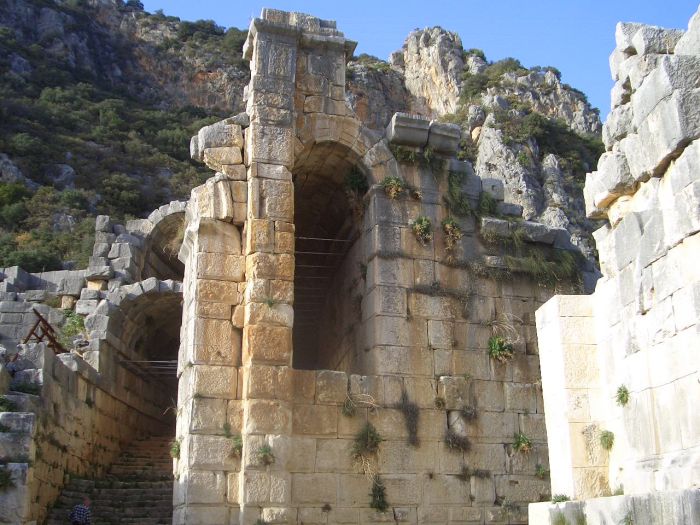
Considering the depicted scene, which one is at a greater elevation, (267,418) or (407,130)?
(407,130)

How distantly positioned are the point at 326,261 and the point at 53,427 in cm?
539

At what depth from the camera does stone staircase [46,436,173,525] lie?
43.3 feet

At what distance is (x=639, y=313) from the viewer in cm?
553

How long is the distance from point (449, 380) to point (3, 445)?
6.23m

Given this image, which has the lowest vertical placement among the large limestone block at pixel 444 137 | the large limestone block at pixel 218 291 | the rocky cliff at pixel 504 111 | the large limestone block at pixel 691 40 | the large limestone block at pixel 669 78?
the large limestone block at pixel 218 291

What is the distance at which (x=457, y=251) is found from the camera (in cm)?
1112

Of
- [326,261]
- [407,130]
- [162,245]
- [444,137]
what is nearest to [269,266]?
[407,130]

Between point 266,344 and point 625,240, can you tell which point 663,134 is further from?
Result: point 266,344

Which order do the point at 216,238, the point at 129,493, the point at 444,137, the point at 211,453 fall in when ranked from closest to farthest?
the point at 211,453 → the point at 216,238 → the point at 444,137 → the point at 129,493

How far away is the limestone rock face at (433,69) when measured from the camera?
163 ft

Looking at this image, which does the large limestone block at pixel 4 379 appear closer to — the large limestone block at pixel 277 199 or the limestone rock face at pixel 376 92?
the large limestone block at pixel 277 199

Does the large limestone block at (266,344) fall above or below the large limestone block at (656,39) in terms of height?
below

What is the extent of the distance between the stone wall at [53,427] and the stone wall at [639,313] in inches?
300

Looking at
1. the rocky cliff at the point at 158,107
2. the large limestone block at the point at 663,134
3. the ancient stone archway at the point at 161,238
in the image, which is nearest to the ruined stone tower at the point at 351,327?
the large limestone block at the point at 663,134
